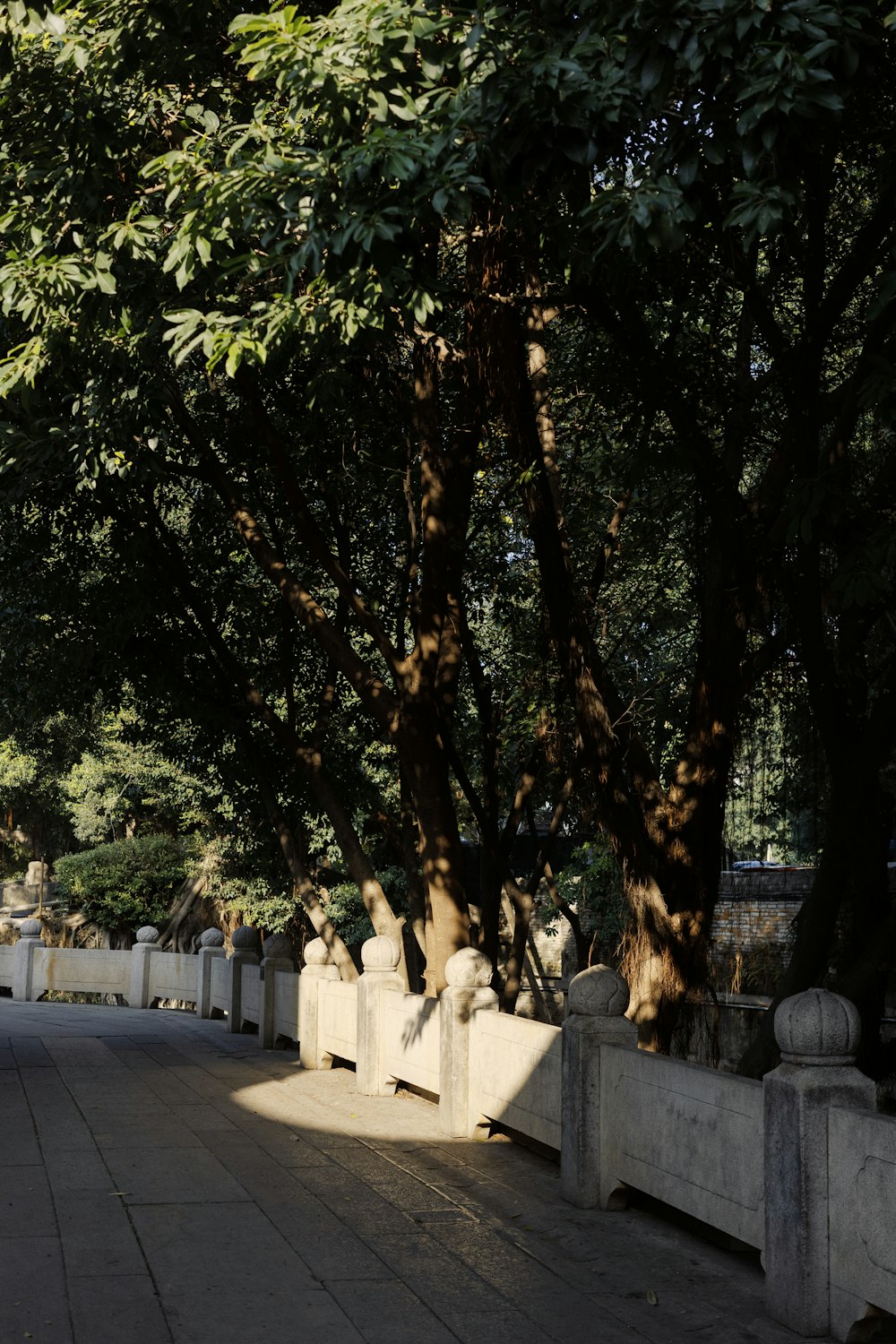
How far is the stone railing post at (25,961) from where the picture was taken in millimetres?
24312

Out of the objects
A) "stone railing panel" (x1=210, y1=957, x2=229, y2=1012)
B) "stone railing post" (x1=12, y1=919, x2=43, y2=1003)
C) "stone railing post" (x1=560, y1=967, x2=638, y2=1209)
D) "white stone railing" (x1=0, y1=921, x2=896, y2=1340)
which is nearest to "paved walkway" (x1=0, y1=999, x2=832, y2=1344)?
"stone railing post" (x1=560, y1=967, x2=638, y2=1209)

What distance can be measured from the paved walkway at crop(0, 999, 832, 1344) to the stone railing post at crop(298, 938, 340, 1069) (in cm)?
216

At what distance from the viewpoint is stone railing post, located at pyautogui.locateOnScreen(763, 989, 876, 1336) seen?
17.2 ft

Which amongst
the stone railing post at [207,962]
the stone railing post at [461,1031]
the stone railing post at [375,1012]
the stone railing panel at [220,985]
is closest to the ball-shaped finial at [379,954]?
the stone railing post at [375,1012]

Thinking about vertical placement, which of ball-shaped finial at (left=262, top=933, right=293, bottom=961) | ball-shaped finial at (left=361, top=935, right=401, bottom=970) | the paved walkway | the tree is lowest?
the paved walkway

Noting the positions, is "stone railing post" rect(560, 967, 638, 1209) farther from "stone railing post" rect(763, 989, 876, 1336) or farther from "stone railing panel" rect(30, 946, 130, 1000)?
"stone railing panel" rect(30, 946, 130, 1000)

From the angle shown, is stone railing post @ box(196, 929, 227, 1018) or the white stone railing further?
stone railing post @ box(196, 929, 227, 1018)

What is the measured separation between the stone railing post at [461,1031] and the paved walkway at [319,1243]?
22cm

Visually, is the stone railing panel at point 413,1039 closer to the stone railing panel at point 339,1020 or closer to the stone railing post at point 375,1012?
the stone railing post at point 375,1012

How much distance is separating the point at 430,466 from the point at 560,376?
68.0 inches

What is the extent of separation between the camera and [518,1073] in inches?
337

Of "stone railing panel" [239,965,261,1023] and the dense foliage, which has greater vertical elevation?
the dense foliage

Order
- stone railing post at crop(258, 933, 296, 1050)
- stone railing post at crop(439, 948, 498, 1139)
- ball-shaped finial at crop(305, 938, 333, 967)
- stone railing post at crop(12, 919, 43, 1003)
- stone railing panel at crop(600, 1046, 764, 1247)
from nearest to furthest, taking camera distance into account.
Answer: stone railing panel at crop(600, 1046, 764, 1247) → stone railing post at crop(439, 948, 498, 1139) → ball-shaped finial at crop(305, 938, 333, 967) → stone railing post at crop(258, 933, 296, 1050) → stone railing post at crop(12, 919, 43, 1003)

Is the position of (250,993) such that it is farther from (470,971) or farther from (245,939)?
(470,971)
